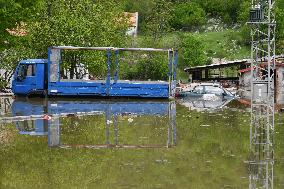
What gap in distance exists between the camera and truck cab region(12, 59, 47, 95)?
35406mm

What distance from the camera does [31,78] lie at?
3559 centimetres

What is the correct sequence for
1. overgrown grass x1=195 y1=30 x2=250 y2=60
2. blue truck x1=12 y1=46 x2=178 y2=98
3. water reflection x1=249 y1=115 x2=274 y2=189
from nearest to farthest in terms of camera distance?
water reflection x1=249 y1=115 x2=274 y2=189
blue truck x1=12 y1=46 x2=178 y2=98
overgrown grass x1=195 y1=30 x2=250 y2=60

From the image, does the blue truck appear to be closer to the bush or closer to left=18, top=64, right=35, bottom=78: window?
left=18, top=64, right=35, bottom=78: window

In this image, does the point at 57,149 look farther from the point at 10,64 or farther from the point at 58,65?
the point at 10,64

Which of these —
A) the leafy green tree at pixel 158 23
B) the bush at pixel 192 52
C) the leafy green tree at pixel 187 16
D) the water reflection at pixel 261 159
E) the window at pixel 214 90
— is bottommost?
the water reflection at pixel 261 159

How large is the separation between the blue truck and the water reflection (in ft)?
50.2

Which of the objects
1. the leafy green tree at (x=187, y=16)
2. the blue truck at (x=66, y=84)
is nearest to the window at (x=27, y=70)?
the blue truck at (x=66, y=84)

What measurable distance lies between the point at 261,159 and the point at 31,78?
22975mm

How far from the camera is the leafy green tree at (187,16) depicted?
95125mm

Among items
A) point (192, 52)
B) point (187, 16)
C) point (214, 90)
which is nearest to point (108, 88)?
point (214, 90)

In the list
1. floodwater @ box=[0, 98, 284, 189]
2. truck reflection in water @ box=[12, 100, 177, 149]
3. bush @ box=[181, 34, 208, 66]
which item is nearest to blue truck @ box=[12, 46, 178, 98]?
truck reflection in water @ box=[12, 100, 177, 149]

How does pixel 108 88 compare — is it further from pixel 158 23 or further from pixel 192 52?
pixel 192 52

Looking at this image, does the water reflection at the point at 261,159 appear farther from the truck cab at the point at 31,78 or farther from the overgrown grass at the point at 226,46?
the overgrown grass at the point at 226,46

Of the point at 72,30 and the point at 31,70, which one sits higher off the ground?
the point at 72,30
